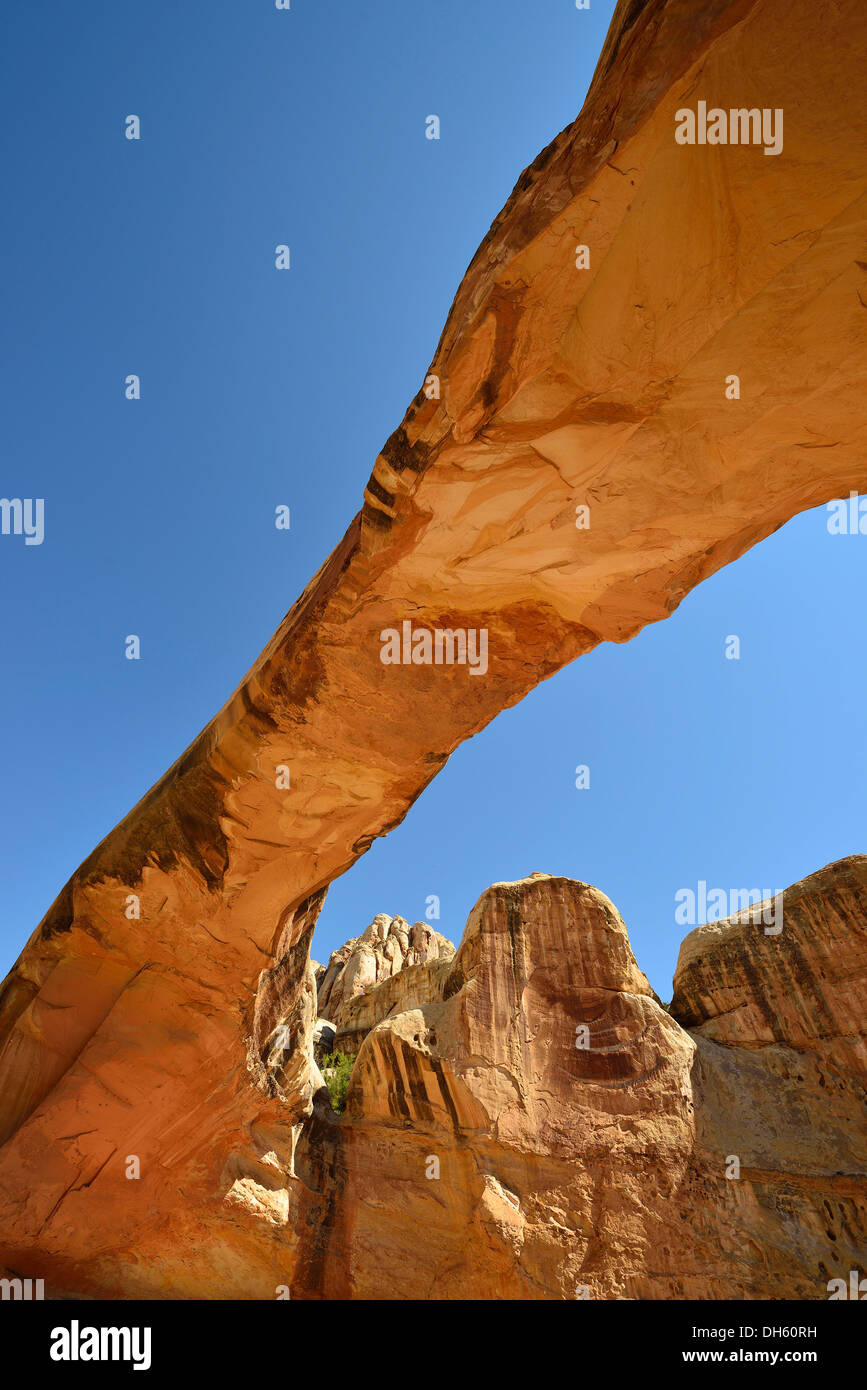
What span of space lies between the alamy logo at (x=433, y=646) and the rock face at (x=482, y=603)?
9cm

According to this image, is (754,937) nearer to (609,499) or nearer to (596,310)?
(609,499)

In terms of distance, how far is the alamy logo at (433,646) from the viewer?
6160mm

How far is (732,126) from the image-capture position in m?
3.17

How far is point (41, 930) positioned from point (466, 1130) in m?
7.47

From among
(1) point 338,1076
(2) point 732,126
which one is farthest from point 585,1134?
(2) point 732,126

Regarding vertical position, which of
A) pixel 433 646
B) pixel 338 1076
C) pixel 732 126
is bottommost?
pixel 338 1076

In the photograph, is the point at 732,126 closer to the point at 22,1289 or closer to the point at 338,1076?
the point at 22,1289

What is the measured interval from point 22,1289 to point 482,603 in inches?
357

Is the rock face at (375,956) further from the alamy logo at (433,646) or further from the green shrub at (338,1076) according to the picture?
the alamy logo at (433,646)

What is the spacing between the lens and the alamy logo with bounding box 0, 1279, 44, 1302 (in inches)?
295
